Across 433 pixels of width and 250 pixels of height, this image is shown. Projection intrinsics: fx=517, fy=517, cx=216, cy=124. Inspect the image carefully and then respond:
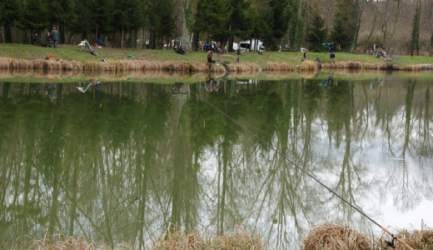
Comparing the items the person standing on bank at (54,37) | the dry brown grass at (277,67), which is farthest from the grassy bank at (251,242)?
the dry brown grass at (277,67)

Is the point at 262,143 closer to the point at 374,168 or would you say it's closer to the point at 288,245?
the point at 374,168

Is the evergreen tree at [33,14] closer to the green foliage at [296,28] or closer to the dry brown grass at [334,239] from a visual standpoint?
the green foliage at [296,28]

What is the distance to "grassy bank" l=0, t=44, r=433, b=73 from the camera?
27.6m

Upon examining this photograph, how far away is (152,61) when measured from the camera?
32.0m

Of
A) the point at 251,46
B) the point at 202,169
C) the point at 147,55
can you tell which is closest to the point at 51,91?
the point at 202,169

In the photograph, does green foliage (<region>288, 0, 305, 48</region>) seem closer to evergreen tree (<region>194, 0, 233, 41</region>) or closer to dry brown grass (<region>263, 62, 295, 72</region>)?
dry brown grass (<region>263, 62, 295, 72</region>)

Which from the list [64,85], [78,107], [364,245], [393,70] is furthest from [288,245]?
[393,70]

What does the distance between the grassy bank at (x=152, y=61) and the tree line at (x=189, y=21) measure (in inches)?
81.6

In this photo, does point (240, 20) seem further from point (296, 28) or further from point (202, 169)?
point (202, 169)

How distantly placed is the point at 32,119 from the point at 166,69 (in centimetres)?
2183

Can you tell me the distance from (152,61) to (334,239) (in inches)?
1121

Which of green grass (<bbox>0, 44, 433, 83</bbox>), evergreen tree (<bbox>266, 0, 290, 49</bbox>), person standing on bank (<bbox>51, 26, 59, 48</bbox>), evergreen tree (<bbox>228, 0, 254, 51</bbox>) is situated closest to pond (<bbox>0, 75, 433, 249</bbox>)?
green grass (<bbox>0, 44, 433, 83</bbox>)

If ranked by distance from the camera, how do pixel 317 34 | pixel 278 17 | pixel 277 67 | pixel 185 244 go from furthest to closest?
pixel 317 34 → pixel 278 17 → pixel 277 67 → pixel 185 244

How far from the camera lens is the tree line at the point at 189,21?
31.9m
